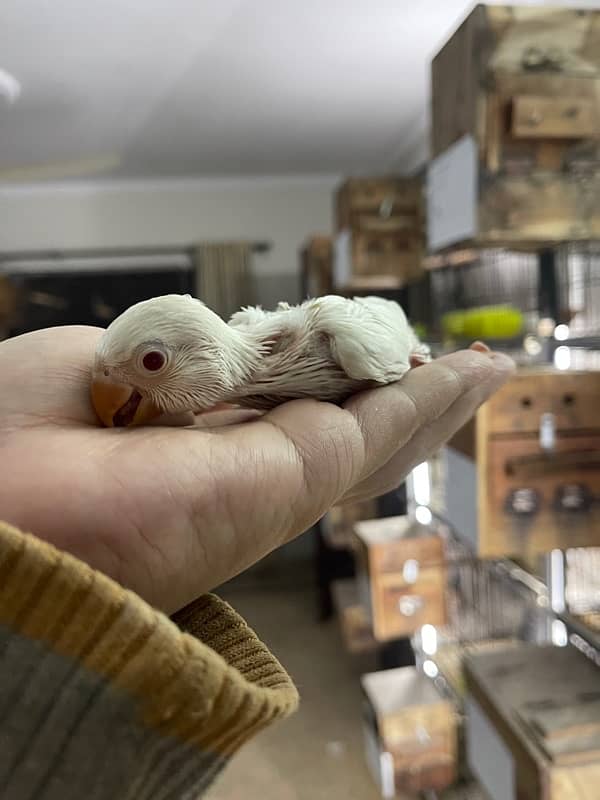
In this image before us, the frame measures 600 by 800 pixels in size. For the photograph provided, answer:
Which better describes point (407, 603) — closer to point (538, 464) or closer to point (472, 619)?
point (472, 619)

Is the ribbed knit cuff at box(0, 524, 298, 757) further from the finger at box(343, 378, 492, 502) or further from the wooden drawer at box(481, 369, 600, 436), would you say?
the wooden drawer at box(481, 369, 600, 436)

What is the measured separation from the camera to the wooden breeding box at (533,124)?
2.73 ft

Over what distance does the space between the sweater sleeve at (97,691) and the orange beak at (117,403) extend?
0.45ft

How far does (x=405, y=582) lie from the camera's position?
4.78 feet

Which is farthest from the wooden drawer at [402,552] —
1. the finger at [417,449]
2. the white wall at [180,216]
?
the white wall at [180,216]

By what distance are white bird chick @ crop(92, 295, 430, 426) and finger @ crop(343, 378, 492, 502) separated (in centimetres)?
5

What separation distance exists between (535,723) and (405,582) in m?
0.64

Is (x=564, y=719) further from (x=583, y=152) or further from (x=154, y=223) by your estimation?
(x=154, y=223)

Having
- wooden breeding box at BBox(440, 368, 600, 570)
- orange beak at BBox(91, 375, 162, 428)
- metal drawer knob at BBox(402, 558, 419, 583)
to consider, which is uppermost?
orange beak at BBox(91, 375, 162, 428)

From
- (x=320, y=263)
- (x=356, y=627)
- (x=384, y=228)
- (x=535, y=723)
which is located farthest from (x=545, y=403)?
(x=320, y=263)

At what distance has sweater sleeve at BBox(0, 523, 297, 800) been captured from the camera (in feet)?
0.75

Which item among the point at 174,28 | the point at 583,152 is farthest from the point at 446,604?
the point at 174,28

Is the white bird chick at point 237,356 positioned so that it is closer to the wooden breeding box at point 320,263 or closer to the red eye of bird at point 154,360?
the red eye of bird at point 154,360

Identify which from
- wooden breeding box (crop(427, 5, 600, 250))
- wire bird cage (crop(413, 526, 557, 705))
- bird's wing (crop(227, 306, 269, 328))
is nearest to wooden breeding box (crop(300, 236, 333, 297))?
wire bird cage (crop(413, 526, 557, 705))
